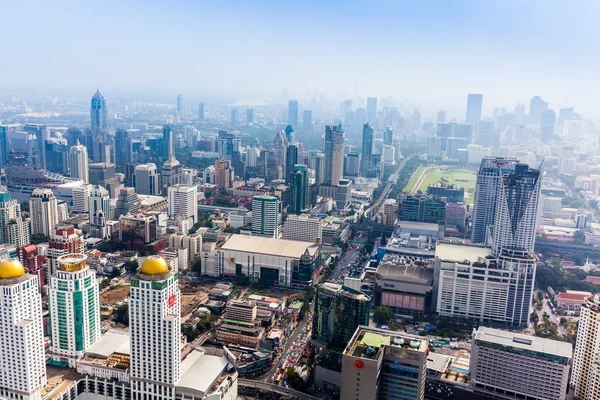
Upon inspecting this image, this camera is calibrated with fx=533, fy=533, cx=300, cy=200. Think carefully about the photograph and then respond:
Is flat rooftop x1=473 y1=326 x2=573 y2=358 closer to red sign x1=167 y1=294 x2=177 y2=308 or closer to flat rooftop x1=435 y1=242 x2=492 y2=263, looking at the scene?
flat rooftop x1=435 y1=242 x2=492 y2=263

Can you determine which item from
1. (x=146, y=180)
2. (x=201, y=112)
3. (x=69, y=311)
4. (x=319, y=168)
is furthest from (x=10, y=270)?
(x=201, y=112)

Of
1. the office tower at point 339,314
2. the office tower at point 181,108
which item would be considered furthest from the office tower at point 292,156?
the office tower at point 181,108

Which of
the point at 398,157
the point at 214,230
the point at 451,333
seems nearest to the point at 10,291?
the point at 451,333

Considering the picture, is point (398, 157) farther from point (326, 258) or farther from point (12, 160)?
point (12, 160)

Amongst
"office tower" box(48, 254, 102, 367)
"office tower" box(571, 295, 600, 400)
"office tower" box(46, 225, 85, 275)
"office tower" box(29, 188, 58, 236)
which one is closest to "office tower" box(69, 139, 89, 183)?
"office tower" box(29, 188, 58, 236)

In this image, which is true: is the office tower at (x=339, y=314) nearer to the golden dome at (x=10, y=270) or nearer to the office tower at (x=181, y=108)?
the golden dome at (x=10, y=270)

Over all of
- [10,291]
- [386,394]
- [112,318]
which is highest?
[10,291]
